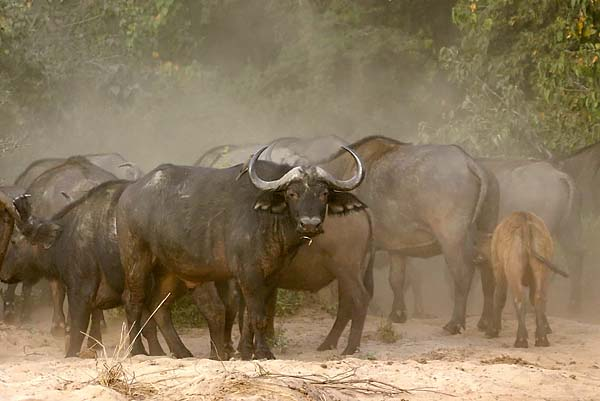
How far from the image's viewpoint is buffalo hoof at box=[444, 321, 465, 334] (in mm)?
13133

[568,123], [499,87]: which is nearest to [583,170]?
[568,123]

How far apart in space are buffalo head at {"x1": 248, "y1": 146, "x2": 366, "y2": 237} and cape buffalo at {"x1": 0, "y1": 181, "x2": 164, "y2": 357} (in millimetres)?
2212

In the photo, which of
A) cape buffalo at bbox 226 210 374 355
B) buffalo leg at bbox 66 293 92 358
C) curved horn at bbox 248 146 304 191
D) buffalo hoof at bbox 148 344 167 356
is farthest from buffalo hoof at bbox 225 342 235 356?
curved horn at bbox 248 146 304 191

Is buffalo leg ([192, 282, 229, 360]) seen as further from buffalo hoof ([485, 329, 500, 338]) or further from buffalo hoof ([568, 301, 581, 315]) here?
buffalo hoof ([568, 301, 581, 315])

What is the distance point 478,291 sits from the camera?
18.1 m

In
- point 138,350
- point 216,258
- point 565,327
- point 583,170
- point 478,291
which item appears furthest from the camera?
point 478,291

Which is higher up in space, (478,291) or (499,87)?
(499,87)

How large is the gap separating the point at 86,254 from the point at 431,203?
417 centimetres

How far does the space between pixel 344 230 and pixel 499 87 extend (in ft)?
24.8

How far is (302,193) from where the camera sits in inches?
392

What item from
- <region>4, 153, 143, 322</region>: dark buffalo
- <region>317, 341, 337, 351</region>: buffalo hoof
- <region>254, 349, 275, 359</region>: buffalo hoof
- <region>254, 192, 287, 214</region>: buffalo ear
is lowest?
<region>317, 341, 337, 351</region>: buffalo hoof

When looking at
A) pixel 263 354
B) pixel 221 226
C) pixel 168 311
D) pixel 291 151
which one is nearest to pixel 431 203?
pixel 291 151

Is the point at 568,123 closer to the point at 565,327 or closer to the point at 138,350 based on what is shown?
the point at 565,327

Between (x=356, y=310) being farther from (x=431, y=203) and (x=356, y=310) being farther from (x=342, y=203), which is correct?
(x=431, y=203)
